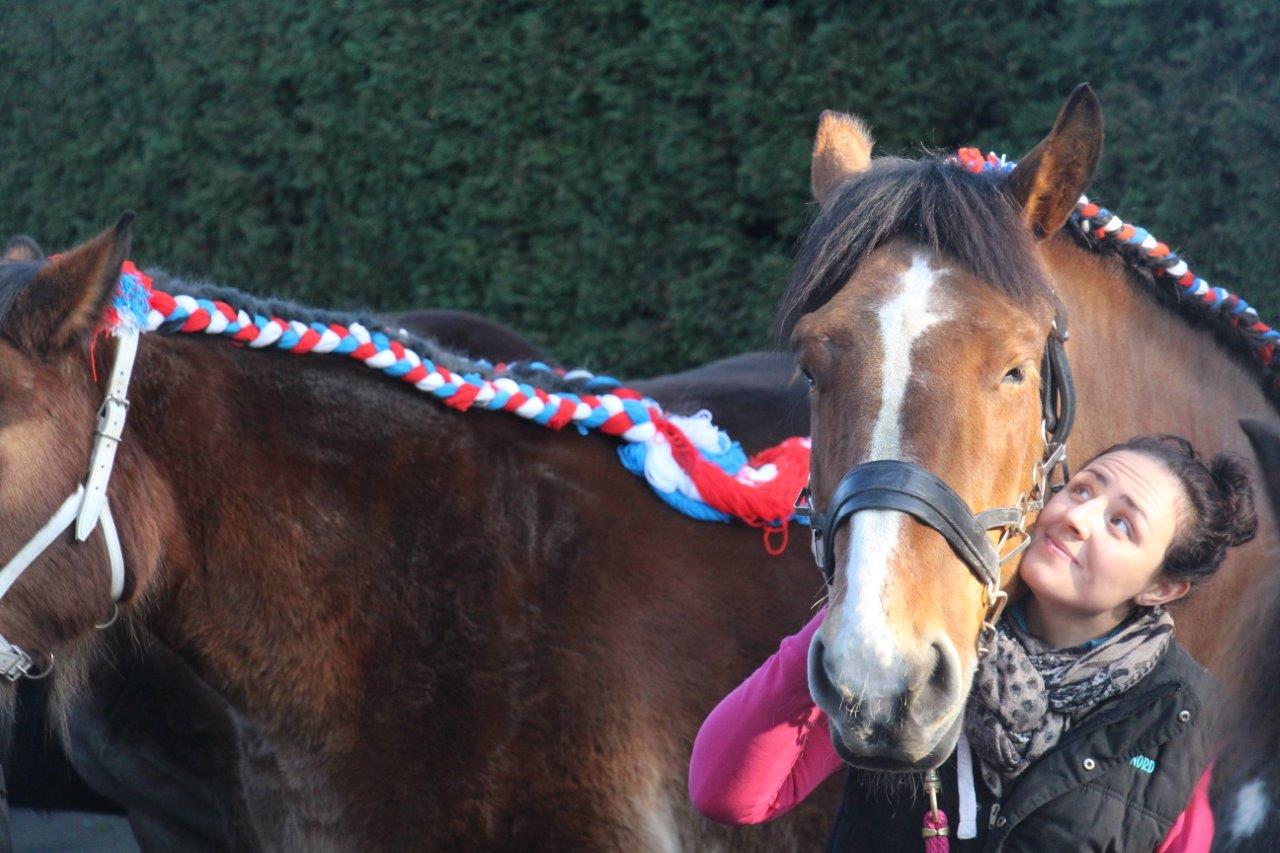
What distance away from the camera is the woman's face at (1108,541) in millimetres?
1694

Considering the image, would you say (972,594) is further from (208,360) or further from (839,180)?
(208,360)

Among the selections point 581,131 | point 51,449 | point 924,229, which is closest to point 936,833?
point 924,229

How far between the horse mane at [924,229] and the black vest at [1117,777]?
566 mm

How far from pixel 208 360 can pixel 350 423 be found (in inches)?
11.4

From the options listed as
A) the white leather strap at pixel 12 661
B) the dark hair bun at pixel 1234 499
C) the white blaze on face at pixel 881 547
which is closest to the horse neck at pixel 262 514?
the white leather strap at pixel 12 661

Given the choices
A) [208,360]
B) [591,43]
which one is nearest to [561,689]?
[208,360]

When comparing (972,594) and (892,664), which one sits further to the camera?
(972,594)

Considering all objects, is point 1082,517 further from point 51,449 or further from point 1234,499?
point 51,449

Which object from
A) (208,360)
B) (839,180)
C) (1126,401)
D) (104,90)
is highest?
(839,180)

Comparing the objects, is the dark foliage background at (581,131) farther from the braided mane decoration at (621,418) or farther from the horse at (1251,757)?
the horse at (1251,757)

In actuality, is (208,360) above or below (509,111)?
above

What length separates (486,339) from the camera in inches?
146

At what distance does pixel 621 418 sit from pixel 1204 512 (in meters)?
1.34

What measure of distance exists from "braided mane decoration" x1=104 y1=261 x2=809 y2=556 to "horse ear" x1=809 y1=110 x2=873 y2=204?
72 cm
